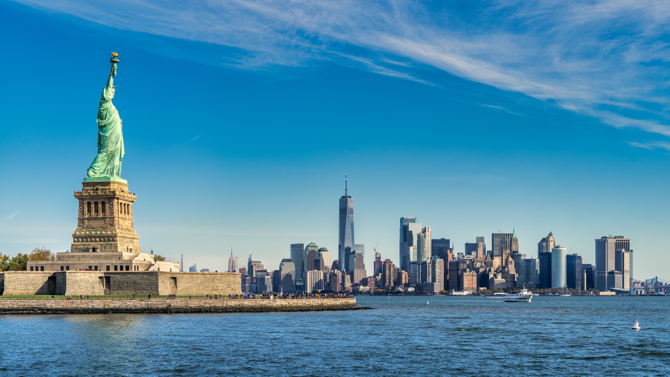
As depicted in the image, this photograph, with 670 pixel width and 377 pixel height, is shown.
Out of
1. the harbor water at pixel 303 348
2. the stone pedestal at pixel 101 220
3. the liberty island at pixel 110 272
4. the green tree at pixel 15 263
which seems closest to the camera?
the harbor water at pixel 303 348

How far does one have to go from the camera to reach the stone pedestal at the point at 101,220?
340 feet

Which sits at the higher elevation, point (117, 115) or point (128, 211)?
point (117, 115)

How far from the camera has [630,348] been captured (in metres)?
69.7

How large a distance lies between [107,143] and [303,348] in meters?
58.9

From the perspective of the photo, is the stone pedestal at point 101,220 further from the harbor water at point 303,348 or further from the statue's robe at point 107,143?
the harbor water at point 303,348

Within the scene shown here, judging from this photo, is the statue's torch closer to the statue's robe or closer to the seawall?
the statue's robe

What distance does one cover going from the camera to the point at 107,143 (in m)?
109

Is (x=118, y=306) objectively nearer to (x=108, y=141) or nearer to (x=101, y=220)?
(x=101, y=220)

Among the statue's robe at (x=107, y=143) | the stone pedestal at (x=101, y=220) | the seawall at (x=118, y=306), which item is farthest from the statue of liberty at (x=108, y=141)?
the seawall at (x=118, y=306)

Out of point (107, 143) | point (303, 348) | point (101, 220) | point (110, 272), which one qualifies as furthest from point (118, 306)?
point (303, 348)

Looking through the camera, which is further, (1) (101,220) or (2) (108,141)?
(2) (108,141)

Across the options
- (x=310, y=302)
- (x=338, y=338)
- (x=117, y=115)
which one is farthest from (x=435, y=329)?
(x=117, y=115)

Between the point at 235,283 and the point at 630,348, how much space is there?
57.3 meters

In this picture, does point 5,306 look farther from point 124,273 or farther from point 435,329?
point 435,329
